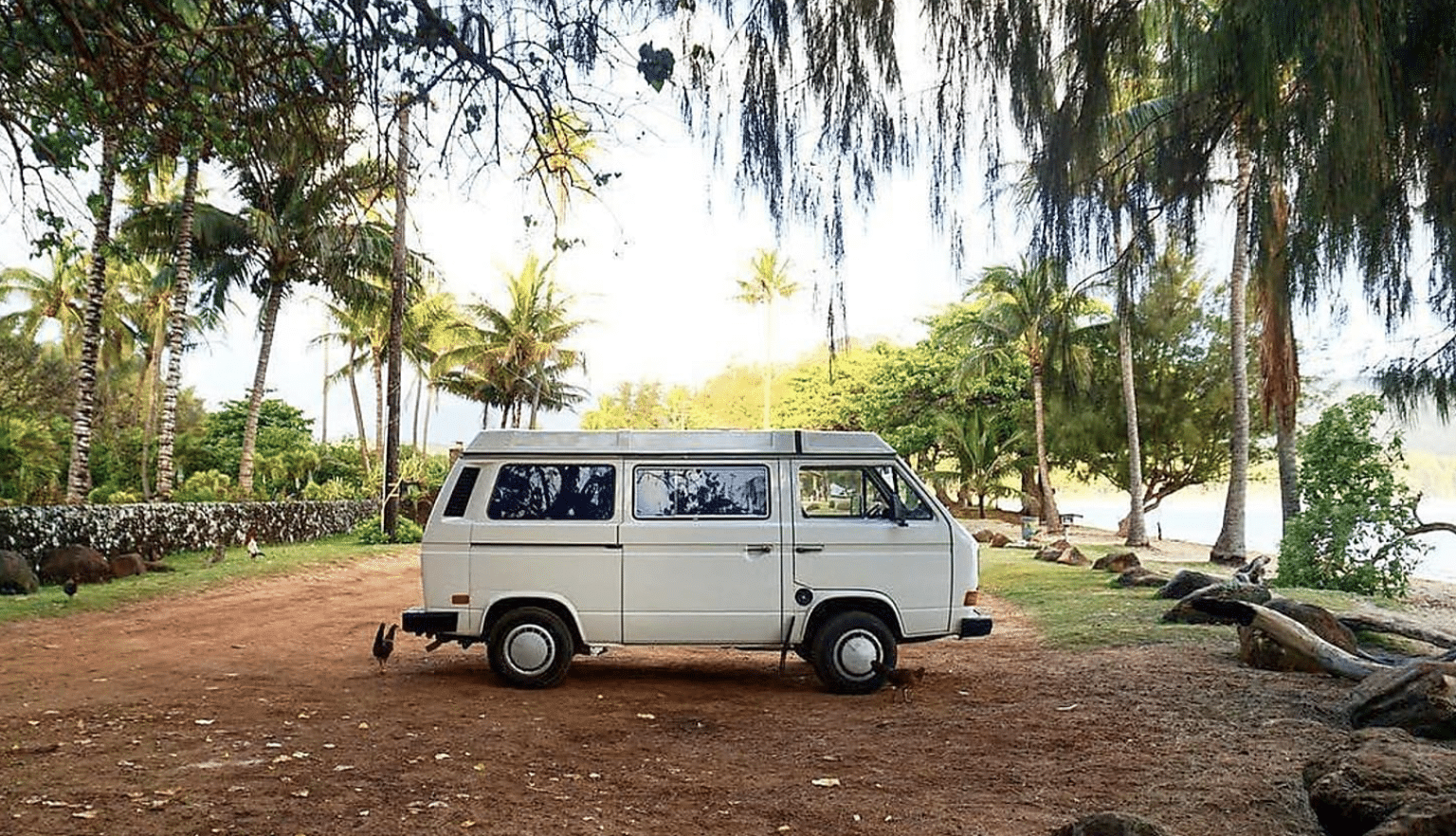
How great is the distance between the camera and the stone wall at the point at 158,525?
15.5 metres

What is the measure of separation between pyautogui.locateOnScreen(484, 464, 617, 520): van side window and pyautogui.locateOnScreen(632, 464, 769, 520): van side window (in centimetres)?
26

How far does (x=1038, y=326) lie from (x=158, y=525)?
59.1 feet

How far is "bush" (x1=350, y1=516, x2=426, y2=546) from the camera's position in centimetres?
2562

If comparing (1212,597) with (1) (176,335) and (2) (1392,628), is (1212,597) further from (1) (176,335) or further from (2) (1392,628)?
(1) (176,335)

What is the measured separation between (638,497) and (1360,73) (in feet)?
19.3

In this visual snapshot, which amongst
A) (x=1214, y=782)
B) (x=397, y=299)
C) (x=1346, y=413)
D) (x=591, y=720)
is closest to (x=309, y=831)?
(x=591, y=720)

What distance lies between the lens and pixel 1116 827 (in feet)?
12.7

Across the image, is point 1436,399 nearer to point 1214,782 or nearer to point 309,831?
point 1214,782

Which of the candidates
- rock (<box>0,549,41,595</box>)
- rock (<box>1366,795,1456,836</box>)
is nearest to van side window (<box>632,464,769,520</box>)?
rock (<box>1366,795,1456,836</box>)

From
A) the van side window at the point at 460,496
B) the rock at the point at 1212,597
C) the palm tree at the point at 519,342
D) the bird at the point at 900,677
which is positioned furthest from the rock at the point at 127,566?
the palm tree at the point at 519,342

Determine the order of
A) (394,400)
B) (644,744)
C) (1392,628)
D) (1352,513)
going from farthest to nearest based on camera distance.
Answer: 1. (394,400)
2. (1352,513)
3. (1392,628)
4. (644,744)

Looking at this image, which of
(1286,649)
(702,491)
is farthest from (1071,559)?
(702,491)

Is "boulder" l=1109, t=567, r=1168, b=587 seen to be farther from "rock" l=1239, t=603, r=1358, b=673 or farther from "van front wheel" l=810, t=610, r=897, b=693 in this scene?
"van front wheel" l=810, t=610, r=897, b=693

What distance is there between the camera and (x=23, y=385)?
34.7 metres
